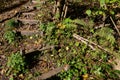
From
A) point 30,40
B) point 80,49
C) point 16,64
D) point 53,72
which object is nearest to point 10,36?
point 30,40

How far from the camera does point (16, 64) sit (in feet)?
21.0

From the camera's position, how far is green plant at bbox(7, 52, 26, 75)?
20.9ft

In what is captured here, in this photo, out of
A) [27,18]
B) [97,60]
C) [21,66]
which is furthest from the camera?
[27,18]

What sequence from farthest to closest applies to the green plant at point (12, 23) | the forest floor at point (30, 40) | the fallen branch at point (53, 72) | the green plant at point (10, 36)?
the green plant at point (12, 23), the green plant at point (10, 36), the forest floor at point (30, 40), the fallen branch at point (53, 72)

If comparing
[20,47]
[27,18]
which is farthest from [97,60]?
[27,18]

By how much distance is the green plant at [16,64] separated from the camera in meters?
6.38

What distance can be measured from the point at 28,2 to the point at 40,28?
221 cm

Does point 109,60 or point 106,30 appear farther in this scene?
point 106,30

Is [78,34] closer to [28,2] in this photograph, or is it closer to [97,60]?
[97,60]

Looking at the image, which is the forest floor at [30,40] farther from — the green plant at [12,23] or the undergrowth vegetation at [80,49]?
the undergrowth vegetation at [80,49]

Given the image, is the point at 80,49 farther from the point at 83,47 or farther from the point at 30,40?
the point at 30,40

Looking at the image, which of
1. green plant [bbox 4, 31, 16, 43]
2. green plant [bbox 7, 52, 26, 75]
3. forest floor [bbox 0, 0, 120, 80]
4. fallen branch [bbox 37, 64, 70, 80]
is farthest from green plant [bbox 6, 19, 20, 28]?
fallen branch [bbox 37, 64, 70, 80]

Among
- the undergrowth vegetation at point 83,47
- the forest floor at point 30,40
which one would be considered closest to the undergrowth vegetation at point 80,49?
the undergrowth vegetation at point 83,47

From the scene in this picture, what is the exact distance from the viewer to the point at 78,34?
770 cm
